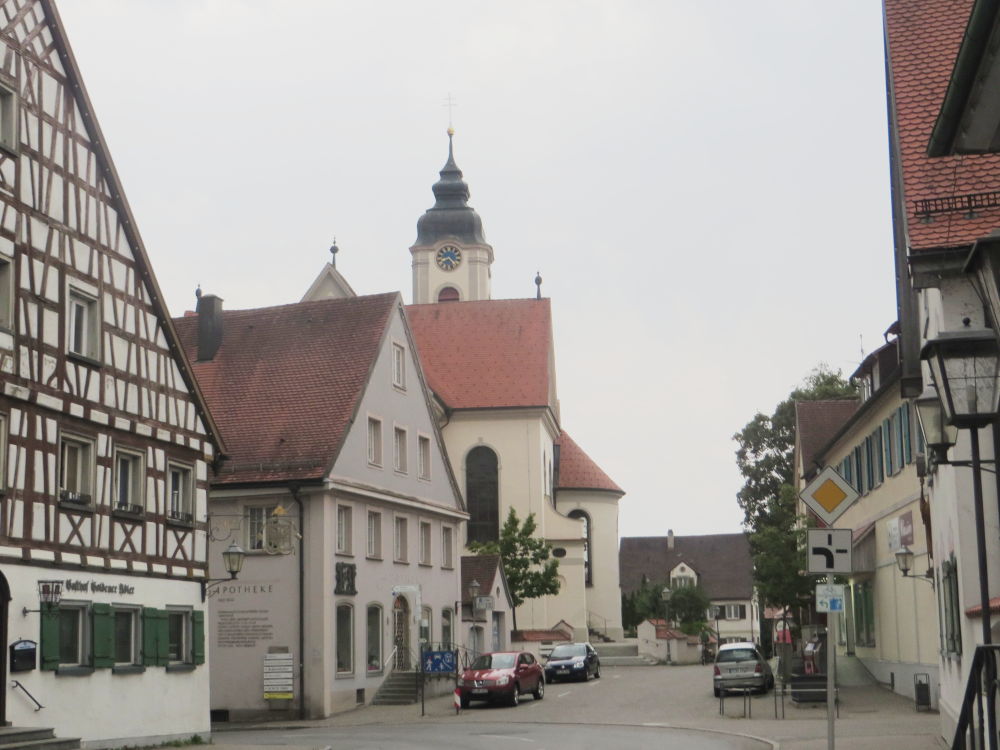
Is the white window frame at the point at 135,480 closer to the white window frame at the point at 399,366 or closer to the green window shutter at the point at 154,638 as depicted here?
the green window shutter at the point at 154,638

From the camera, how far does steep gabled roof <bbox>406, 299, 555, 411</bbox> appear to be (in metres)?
63.4

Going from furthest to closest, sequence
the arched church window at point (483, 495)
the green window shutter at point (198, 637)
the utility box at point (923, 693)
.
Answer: the arched church window at point (483, 495), the utility box at point (923, 693), the green window shutter at point (198, 637)

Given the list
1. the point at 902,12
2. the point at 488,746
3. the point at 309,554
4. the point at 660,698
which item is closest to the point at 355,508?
the point at 309,554

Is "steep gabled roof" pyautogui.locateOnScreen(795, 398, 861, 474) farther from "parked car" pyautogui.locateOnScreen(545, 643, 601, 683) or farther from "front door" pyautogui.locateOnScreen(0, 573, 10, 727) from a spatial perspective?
"front door" pyautogui.locateOnScreen(0, 573, 10, 727)

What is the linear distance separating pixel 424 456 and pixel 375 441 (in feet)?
13.4

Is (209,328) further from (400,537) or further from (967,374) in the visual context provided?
(967,374)

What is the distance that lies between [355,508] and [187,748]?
12623 mm

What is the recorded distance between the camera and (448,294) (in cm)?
8112

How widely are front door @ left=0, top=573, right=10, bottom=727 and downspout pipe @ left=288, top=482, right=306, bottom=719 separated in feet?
45.5

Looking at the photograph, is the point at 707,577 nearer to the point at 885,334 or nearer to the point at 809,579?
the point at 809,579

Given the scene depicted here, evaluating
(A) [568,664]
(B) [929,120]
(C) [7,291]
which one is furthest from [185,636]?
(A) [568,664]

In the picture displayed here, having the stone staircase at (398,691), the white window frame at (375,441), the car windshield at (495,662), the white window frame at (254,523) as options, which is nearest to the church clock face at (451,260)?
the white window frame at (375,441)

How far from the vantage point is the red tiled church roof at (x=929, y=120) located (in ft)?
53.0

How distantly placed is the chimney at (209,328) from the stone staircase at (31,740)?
19965 millimetres
